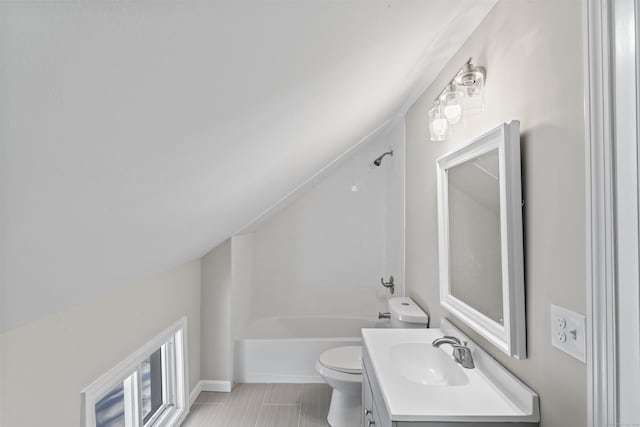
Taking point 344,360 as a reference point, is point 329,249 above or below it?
above

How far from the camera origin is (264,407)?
259cm

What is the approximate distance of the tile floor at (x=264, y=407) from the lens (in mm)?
2406

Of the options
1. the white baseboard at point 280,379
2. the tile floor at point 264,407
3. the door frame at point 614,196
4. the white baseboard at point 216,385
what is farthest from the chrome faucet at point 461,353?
the white baseboard at point 216,385

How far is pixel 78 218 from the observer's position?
2.55 feet

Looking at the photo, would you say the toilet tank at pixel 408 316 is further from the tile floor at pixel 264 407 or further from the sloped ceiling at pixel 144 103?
the sloped ceiling at pixel 144 103

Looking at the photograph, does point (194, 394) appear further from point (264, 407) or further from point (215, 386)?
point (264, 407)

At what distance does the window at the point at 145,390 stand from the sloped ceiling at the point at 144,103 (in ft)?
1.71

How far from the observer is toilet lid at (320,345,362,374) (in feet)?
7.45

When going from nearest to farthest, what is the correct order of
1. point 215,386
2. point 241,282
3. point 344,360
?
point 344,360
point 215,386
point 241,282

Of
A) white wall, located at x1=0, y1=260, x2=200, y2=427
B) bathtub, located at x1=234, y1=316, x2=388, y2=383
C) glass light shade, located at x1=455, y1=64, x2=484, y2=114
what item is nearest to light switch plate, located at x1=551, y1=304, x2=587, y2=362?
glass light shade, located at x1=455, y1=64, x2=484, y2=114

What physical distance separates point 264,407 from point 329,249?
1.54 metres

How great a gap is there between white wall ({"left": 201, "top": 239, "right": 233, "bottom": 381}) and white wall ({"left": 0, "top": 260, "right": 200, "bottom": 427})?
0.77 meters

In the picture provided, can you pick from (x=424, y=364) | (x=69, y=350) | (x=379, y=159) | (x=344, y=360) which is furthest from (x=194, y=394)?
(x=379, y=159)

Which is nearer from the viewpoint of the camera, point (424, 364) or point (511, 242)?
point (511, 242)
